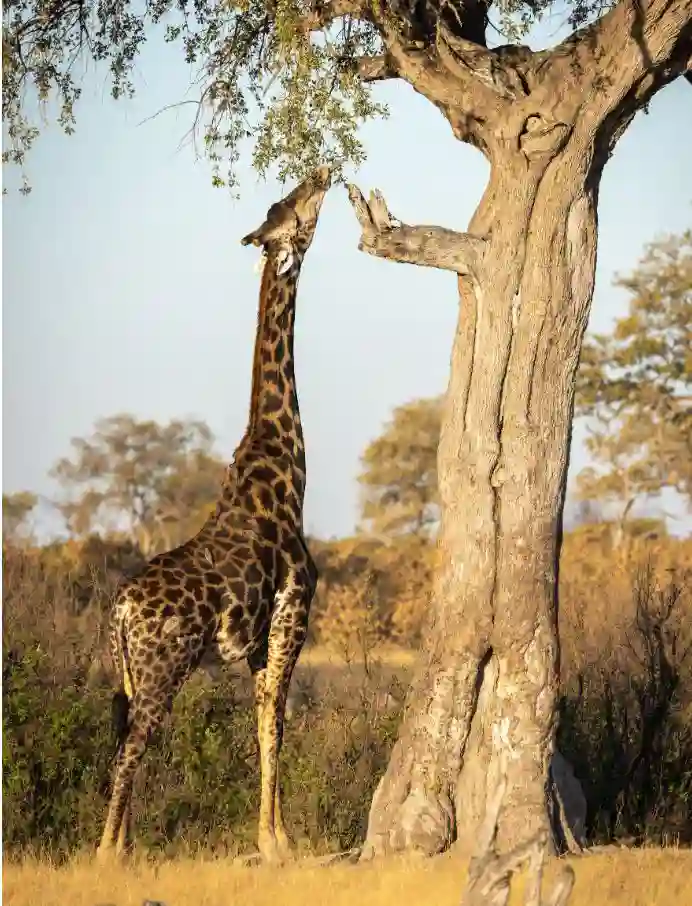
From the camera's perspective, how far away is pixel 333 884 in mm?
6074

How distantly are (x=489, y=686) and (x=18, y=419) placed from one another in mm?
11908

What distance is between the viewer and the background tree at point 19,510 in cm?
2198

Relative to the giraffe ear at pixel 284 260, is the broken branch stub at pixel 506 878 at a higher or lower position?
lower

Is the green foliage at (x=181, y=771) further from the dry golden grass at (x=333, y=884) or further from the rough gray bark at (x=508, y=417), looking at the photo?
the rough gray bark at (x=508, y=417)

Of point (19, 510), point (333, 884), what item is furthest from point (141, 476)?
point (333, 884)

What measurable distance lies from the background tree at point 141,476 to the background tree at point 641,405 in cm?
547

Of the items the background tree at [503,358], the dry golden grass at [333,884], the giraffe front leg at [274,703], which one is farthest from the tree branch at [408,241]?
the dry golden grass at [333,884]

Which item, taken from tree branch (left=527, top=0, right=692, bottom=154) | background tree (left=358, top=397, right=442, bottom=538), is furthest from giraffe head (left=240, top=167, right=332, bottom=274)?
background tree (left=358, top=397, right=442, bottom=538)

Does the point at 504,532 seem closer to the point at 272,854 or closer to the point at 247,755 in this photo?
the point at 272,854

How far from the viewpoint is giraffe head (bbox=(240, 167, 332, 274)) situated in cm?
679

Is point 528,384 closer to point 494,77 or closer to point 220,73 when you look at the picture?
point 494,77

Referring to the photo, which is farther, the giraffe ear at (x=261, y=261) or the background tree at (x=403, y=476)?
the background tree at (x=403, y=476)

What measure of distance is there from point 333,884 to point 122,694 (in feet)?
3.48

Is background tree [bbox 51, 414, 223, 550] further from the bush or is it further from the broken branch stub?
the broken branch stub
